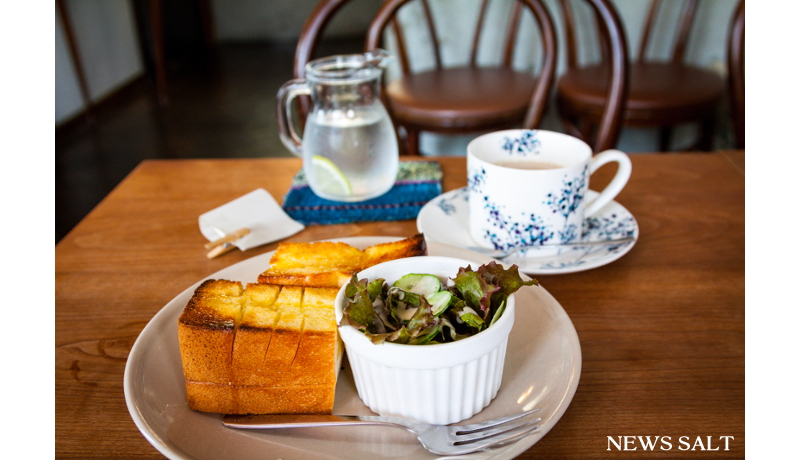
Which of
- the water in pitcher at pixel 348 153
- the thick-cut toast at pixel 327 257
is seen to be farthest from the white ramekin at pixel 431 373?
the water in pitcher at pixel 348 153

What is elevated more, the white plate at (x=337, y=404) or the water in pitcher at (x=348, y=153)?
the water in pitcher at (x=348, y=153)

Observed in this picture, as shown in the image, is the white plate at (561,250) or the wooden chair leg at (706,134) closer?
the white plate at (561,250)

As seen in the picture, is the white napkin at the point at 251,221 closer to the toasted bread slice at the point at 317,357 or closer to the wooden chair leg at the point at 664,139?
the toasted bread slice at the point at 317,357

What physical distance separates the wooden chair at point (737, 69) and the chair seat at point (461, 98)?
57 cm

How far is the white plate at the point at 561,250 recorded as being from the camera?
2.24 feet

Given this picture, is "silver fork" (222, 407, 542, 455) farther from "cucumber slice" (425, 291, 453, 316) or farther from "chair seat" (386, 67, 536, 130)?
"chair seat" (386, 67, 536, 130)

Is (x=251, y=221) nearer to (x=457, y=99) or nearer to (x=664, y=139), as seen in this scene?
(x=457, y=99)

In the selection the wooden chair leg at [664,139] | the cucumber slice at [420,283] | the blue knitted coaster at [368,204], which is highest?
the cucumber slice at [420,283]

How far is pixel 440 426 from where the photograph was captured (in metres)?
0.45

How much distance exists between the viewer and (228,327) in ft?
1.57

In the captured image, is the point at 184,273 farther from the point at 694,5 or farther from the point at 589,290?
the point at 694,5

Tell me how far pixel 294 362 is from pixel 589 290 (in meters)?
0.37

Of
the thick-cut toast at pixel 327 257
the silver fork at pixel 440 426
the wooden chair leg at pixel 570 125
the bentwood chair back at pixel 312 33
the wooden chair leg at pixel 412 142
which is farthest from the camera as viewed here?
the wooden chair leg at pixel 570 125
